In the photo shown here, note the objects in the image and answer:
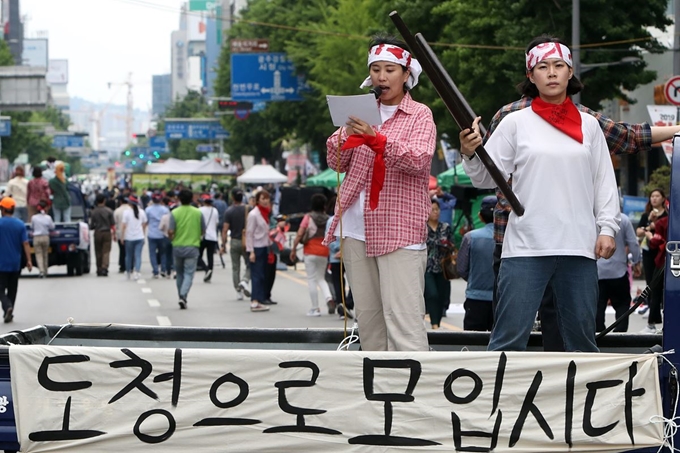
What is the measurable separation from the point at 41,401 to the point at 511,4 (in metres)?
26.7

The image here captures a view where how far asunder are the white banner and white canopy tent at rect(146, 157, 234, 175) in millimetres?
72731

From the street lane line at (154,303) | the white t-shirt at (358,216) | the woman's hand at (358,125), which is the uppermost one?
the woman's hand at (358,125)

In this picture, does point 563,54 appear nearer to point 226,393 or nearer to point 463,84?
point 226,393

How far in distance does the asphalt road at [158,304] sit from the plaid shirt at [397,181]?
10053mm

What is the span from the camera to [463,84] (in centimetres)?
3528

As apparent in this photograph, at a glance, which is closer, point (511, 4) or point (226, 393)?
point (226, 393)

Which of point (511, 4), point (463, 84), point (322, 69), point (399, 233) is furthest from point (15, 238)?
point (322, 69)

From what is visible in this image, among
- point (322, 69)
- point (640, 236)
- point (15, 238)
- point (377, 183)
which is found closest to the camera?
point (377, 183)

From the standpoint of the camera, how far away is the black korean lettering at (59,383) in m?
5.37

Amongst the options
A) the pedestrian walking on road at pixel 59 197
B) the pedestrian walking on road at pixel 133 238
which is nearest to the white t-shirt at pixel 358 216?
the pedestrian walking on road at pixel 133 238

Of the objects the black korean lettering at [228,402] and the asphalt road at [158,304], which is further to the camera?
the asphalt road at [158,304]

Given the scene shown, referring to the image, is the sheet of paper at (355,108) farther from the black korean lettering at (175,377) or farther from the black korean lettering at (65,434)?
the black korean lettering at (65,434)

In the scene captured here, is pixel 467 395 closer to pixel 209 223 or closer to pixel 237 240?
pixel 237 240

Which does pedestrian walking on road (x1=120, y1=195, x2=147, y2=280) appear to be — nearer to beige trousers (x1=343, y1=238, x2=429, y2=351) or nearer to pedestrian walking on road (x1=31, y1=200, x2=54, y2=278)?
pedestrian walking on road (x1=31, y1=200, x2=54, y2=278)
